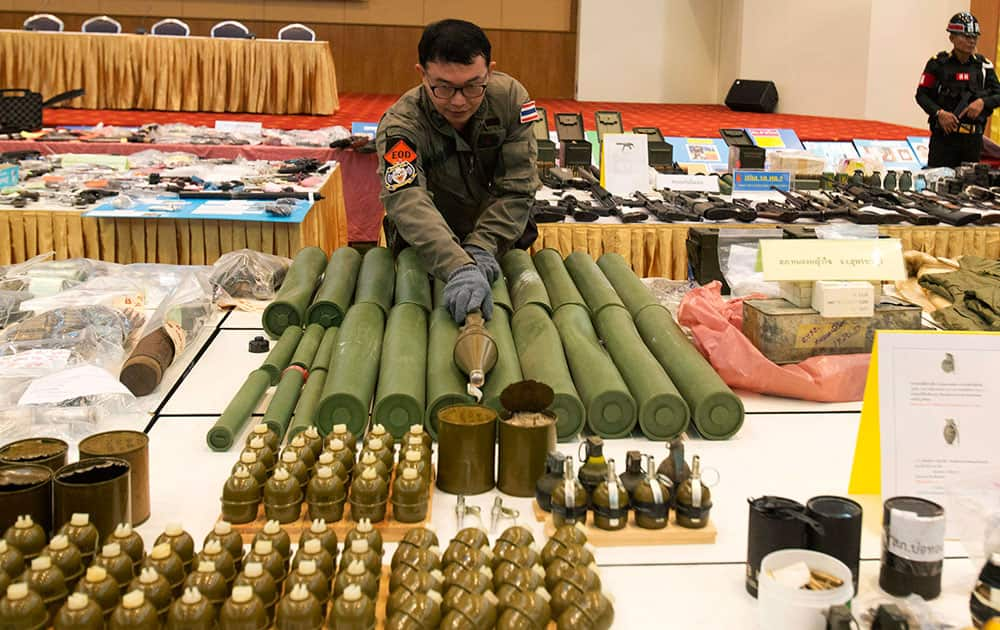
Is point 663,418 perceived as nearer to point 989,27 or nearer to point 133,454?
point 133,454

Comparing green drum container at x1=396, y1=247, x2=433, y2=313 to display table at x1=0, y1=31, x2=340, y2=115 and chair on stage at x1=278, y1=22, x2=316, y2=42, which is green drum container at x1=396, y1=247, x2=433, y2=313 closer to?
display table at x1=0, y1=31, x2=340, y2=115

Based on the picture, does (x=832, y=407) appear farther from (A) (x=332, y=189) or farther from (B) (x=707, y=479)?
(A) (x=332, y=189)

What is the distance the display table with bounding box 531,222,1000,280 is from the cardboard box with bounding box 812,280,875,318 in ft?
5.69

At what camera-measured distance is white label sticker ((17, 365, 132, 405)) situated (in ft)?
6.00

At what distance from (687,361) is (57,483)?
112 centimetres

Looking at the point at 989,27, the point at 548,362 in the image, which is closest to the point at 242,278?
the point at 548,362

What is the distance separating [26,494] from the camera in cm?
133

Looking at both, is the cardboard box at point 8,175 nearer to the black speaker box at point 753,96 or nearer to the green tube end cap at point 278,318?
the green tube end cap at point 278,318

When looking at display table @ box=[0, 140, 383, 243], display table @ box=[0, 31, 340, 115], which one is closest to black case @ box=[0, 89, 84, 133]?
display table @ box=[0, 140, 383, 243]

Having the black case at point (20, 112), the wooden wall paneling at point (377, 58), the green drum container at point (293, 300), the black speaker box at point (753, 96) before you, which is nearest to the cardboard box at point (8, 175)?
the black case at point (20, 112)

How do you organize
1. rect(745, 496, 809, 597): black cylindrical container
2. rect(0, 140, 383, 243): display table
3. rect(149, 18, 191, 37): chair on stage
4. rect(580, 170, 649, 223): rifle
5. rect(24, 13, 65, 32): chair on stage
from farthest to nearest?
rect(24, 13, 65, 32): chair on stage, rect(149, 18, 191, 37): chair on stage, rect(0, 140, 383, 243): display table, rect(580, 170, 649, 223): rifle, rect(745, 496, 809, 597): black cylindrical container

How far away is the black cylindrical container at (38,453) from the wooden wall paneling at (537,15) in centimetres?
1119

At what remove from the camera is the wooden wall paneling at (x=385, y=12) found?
11.9 metres

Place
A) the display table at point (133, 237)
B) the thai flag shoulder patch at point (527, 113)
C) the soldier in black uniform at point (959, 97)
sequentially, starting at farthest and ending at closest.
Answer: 1. the soldier in black uniform at point (959, 97)
2. the display table at point (133, 237)
3. the thai flag shoulder patch at point (527, 113)
